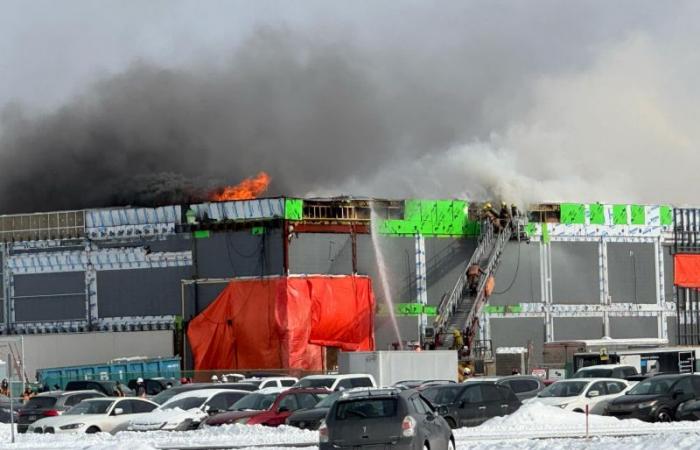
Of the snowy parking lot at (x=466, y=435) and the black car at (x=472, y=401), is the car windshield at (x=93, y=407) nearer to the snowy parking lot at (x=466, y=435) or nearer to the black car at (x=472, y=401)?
the snowy parking lot at (x=466, y=435)

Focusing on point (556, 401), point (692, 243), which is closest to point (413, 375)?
point (556, 401)

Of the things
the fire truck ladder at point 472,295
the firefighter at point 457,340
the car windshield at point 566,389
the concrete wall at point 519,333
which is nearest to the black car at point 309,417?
the car windshield at point 566,389

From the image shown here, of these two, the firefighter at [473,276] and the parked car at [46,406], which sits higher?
the firefighter at [473,276]

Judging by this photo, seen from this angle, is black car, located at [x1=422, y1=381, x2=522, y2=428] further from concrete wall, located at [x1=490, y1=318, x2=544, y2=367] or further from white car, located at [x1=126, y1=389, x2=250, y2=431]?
concrete wall, located at [x1=490, y1=318, x2=544, y2=367]

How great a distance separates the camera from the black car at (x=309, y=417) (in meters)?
38.4

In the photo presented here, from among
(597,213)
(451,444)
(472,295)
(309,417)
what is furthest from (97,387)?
(451,444)

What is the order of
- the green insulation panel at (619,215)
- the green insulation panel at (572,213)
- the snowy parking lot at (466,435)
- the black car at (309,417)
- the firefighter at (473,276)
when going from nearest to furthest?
the snowy parking lot at (466,435) < the black car at (309,417) < the firefighter at (473,276) < the green insulation panel at (572,213) < the green insulation panel at (619,215)

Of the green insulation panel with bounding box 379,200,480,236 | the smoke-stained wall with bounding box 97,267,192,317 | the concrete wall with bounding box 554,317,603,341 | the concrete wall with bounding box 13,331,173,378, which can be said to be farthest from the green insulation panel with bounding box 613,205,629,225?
the concrete wall with bounding box 13,331,173,378

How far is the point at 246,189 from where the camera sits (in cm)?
8356

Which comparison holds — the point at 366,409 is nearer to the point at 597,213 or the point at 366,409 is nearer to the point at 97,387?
the point at 97,387

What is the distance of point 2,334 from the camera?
266ft

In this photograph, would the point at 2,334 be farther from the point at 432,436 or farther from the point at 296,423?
the point at 432,436

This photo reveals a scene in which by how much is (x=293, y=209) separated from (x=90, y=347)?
42.7 feet

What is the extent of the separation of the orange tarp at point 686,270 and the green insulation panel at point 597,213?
575 cm
